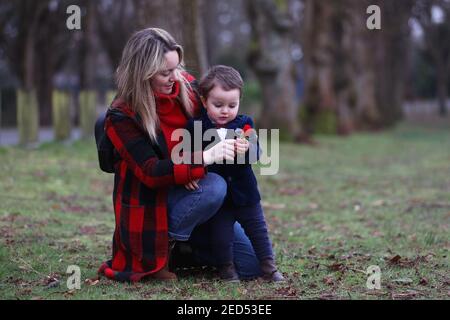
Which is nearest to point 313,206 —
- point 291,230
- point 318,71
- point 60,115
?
point 291,230

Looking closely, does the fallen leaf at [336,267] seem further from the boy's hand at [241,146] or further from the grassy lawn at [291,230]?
the boy's hand at [241,146]

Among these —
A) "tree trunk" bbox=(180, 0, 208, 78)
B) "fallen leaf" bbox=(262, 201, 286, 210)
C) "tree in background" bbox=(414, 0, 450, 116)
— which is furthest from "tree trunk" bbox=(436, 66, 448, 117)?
"fallen leaf" bbox=(262, 201, 286, 210)

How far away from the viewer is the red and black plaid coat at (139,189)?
14.6 feet

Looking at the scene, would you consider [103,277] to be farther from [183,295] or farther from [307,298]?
[307,298]

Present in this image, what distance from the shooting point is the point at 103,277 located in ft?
15.8

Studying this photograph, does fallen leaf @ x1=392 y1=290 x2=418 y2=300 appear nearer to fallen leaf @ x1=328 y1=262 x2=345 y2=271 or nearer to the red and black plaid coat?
fallen leaf @ x1=328 y1=262 x2=345 y2=271

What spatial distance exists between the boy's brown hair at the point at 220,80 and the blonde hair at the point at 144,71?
0.26m

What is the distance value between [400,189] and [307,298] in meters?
6.59

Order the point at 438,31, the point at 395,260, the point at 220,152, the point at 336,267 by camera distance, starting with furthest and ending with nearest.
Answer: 1. the point at 438,31
2. the point at 395,260
3. the point at 336,267
4. the point at 220,152

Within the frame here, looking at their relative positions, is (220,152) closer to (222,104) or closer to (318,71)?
(222,104)

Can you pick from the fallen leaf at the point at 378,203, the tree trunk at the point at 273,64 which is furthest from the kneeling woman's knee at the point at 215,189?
the tree trunk at the point at 273,64

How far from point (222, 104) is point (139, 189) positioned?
2.28ft

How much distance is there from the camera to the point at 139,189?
459 cm
